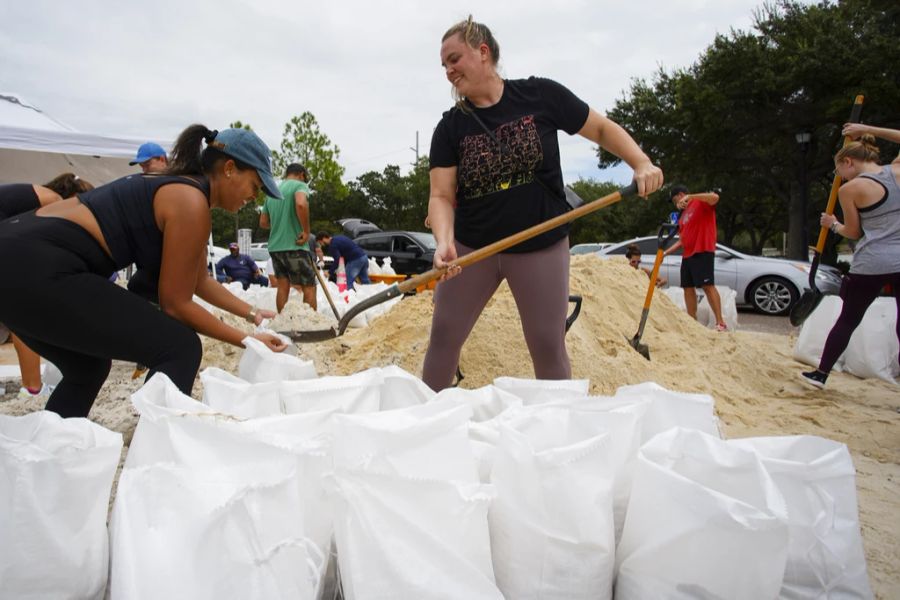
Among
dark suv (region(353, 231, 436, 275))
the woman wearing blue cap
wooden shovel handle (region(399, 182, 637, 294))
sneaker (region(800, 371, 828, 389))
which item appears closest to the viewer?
the woman wearing blue cap

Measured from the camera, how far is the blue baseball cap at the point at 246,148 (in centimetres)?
190

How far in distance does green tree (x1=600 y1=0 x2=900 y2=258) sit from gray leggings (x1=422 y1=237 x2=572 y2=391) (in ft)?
47.4

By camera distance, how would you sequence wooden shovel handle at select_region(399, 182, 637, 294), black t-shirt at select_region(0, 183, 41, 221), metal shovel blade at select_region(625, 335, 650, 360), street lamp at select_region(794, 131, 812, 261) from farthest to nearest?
1. street lamp at select_region(794, 131, 812, 261)
2. metal shovel blade at select_region(625, 335, 650, 360)
3. black t-shirt at select_region(0, 183, 41, 221)
4. wooden shovel handle at select_region(399, 182, 637, 294)

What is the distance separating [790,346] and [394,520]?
5600 millimetres

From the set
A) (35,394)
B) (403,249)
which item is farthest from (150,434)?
(403,249)

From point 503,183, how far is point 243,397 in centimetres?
117

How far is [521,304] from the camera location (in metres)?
2.18

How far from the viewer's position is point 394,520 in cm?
108

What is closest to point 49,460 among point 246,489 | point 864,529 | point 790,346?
point 246,489

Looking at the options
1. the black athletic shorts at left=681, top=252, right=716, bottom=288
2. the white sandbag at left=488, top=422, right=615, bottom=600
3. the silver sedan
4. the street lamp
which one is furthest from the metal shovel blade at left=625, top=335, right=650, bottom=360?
the street lamp

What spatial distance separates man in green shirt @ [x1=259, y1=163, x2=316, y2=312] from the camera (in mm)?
5531

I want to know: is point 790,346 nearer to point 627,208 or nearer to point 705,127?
point 705,127

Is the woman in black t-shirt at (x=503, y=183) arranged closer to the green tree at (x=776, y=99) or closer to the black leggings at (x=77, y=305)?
the black leggings at (x=77, y=305)

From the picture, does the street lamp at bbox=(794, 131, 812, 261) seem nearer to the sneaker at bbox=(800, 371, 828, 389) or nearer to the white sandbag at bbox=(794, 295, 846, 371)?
the white sandbag at bbox=(794, 295, 846, 371)
